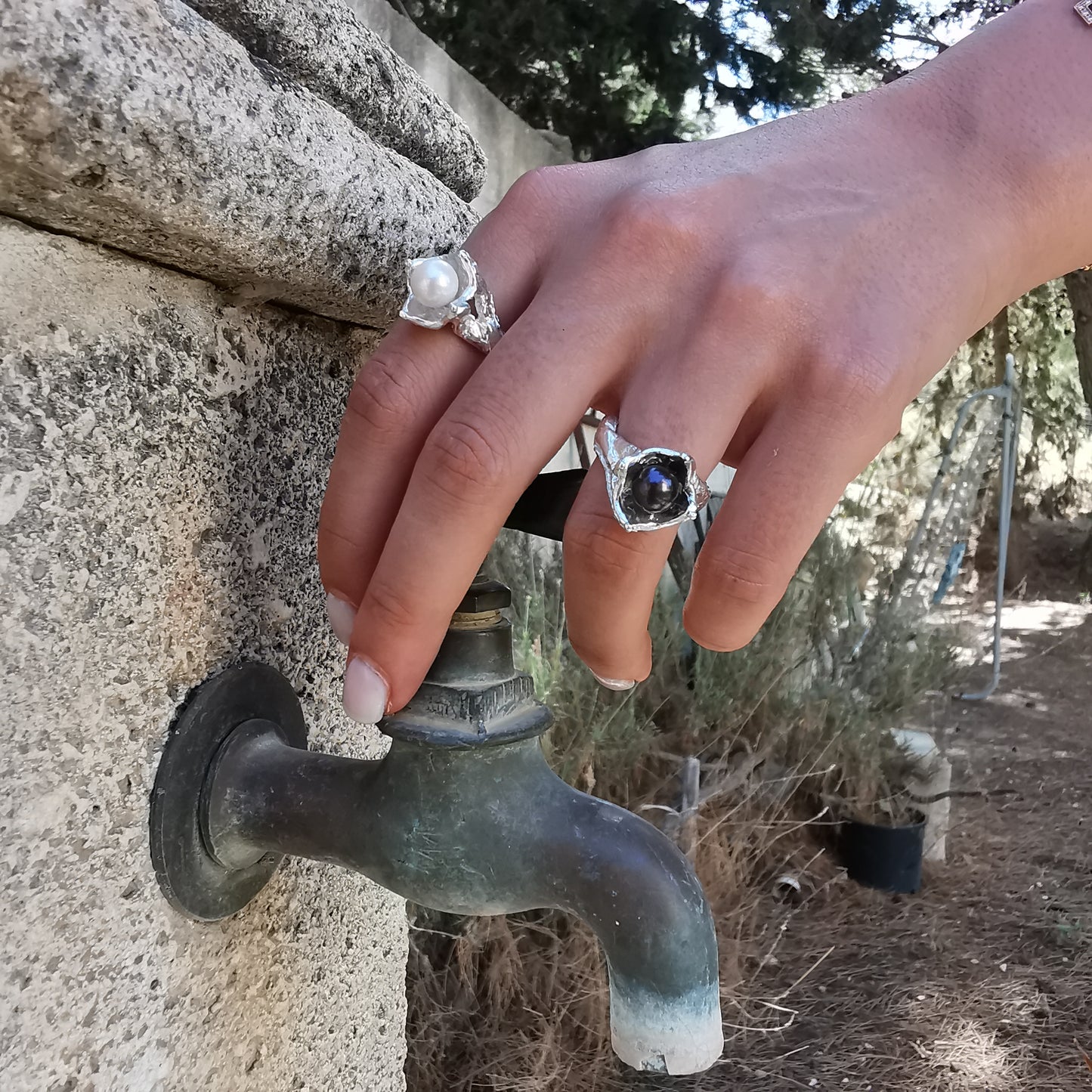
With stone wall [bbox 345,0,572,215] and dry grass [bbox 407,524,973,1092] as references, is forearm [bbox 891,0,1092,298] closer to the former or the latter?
dry grass [bbox 407,524,973,1092]

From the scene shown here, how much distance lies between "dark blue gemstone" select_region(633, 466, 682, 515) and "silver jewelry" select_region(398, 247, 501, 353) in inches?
4.6

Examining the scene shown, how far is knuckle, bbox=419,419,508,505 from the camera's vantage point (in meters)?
0.43

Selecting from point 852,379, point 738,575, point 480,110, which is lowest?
point 738,575

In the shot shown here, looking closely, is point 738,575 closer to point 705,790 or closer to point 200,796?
point 200,796

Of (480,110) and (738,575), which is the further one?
(480,110)

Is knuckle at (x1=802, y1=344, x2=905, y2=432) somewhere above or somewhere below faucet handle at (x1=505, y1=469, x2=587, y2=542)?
above

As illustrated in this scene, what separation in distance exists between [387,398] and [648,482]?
0.15 m

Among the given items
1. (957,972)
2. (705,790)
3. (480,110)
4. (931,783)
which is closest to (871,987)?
(957,972)

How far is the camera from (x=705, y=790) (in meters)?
2.54

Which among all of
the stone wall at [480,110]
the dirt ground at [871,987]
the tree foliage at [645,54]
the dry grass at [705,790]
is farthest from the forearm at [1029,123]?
the tree foliage at [645,54]

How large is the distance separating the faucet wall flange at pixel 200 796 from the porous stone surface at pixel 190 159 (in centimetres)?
25

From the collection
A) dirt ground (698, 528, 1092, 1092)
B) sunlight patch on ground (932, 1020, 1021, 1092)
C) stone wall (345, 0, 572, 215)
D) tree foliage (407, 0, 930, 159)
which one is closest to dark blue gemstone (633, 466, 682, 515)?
stone wall (345, 0, 572, 215)

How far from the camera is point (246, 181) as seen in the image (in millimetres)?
454

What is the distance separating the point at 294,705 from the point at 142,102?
1.30ft
